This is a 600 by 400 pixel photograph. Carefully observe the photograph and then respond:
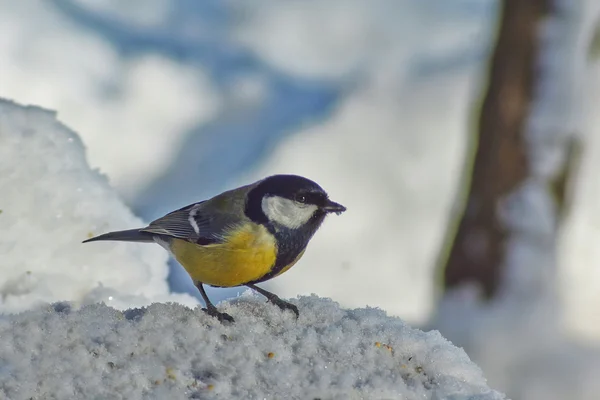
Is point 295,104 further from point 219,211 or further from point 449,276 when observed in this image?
point 219,211

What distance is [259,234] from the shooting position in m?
1.60

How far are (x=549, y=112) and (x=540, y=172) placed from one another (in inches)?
10.7

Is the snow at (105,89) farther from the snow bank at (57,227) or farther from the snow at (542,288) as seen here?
the snow bank at (57,227)

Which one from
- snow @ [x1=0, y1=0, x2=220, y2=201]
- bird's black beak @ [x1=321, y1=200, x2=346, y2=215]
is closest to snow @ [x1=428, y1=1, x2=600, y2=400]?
snow @ [x1=0, y1=0, x2=220, y2=201]

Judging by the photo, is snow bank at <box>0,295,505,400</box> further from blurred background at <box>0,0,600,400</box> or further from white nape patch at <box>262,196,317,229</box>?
blurred background at <box>0,0,600,400</box>

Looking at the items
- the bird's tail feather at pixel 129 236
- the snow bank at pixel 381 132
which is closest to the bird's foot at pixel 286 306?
the bird's tail feather at pixel 129 236

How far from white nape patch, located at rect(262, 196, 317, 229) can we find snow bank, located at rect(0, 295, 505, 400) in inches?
9.4

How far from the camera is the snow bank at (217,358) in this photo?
1180 mm

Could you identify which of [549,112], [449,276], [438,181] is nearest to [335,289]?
[449,276]

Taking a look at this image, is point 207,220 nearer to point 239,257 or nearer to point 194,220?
point 194,220

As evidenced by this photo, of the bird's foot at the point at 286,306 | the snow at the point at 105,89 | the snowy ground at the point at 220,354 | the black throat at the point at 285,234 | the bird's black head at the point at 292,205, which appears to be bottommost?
the snowy ground at the point at 220,354

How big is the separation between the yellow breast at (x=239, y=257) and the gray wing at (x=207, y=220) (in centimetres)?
3

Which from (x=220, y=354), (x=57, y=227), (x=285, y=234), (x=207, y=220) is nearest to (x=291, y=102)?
(x=57, y=227)

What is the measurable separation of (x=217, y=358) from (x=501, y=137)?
265cm
